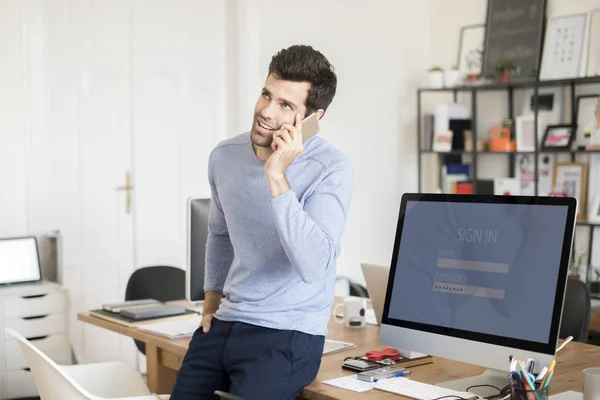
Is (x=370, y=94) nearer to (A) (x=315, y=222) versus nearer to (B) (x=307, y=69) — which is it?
(B) (x=307, y=69)

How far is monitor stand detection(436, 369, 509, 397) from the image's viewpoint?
2.05 metres

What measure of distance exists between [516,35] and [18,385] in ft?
12.6

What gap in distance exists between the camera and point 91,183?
16.4ft

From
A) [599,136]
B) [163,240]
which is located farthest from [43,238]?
[599,136]

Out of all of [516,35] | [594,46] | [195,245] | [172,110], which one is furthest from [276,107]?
[516,35]

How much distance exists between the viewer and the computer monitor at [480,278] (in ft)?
6.40

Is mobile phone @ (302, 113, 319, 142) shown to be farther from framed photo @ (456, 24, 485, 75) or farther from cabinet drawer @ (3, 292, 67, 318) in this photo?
framed photo @ (456, 24, 485, 75)

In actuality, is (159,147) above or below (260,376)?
above

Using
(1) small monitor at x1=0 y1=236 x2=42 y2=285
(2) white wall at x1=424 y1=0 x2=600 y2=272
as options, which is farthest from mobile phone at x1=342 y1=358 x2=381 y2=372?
(2) white wall at x1=424 y1=0 x2=600 y2=272

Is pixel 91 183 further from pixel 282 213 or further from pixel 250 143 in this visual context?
pixel 282 213

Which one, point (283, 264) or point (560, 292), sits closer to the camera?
point (560, 292)

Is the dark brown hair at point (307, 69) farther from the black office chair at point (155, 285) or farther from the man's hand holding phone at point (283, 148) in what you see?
the black office chair at point (155, 285)

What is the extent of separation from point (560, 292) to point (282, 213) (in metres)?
0.69

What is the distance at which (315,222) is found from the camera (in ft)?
6.43
